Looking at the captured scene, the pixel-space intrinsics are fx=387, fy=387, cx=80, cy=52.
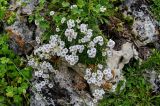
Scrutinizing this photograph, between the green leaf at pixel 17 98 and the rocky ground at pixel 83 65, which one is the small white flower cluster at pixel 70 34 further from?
the green leaf at pixel 17 98

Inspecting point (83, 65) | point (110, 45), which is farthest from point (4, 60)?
point (110, 45)

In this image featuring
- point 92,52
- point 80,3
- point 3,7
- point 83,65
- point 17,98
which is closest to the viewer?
point 92,52

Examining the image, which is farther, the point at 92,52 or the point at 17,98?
the point at 17,98

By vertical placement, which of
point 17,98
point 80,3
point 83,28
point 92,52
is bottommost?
point 17,98

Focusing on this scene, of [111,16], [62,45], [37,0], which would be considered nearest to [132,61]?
[111,16]

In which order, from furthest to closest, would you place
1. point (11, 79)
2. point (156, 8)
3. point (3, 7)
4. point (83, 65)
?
point (156, 8) < point (3, 7) < point (11, 79) < point (83, 65)

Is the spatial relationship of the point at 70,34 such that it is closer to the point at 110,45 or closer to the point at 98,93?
the point at 110,45

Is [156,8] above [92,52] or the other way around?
above
